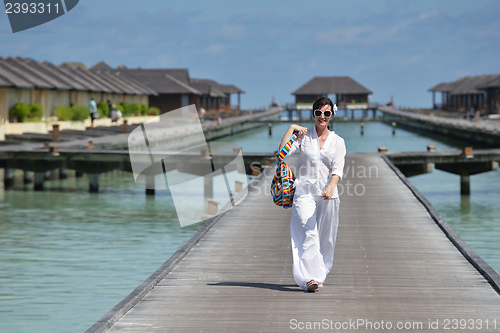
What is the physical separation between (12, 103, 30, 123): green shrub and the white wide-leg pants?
33.6m

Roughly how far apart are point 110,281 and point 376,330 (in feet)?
26.0

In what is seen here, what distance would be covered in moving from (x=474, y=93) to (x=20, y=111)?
66.5 metres

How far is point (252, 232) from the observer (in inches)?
439

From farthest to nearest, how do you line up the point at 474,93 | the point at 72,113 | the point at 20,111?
the point at 474,93 < the point at 72,113 < the point at 20,111

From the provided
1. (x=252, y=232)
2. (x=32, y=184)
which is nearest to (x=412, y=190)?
(x=252, y=232)

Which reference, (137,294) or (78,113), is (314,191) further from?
(78,113)

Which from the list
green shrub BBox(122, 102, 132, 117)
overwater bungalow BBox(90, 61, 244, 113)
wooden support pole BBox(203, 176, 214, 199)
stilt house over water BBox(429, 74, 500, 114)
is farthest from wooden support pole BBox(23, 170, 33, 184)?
stilt house over water BBox(429, 74, 500, 114)

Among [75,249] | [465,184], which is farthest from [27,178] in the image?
[465,184]

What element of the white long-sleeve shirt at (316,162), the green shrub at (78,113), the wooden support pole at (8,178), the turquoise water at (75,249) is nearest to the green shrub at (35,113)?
the green shrub at (78,113)

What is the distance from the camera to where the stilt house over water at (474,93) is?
254ft

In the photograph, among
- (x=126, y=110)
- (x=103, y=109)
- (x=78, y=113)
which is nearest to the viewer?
(x=78, y=113)

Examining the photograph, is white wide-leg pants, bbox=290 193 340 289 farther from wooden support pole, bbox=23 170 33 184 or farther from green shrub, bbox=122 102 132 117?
green shrub, bbox=122 102 132 117

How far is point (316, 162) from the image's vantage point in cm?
711

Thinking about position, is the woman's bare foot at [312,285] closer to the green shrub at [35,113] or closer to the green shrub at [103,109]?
the green shrub at [35,113]
